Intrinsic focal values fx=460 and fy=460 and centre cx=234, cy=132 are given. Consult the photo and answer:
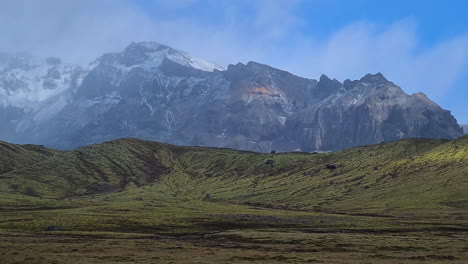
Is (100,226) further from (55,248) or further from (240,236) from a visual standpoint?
(55,248)

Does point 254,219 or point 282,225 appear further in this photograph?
point 254,219

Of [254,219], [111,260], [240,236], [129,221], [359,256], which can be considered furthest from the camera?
[254,219]

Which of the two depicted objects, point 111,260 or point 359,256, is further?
point 359,256

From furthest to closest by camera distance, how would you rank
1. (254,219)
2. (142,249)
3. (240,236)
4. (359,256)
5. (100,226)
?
(254,219) < (100,226) < (240,236) < (142,249) < (359,256)

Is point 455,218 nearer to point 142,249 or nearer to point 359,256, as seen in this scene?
point 359,256

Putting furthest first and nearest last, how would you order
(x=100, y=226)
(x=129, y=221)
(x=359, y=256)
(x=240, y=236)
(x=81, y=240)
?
(x=129, y=221) → (x=100, y=226) → (x=240, y=236) → (x=81, y=240) → (x=359, y=256)

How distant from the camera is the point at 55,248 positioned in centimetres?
8900

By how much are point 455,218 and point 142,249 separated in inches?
A: 5761

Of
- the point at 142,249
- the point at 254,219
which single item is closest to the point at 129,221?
the point at 254,219

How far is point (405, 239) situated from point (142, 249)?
219ft

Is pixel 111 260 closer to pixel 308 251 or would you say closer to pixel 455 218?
pixel 308 251

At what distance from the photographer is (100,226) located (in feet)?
500

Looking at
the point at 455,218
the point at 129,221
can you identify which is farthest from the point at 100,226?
the point at 455,218

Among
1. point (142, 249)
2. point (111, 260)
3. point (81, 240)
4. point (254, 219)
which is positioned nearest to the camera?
point (111, 260)
